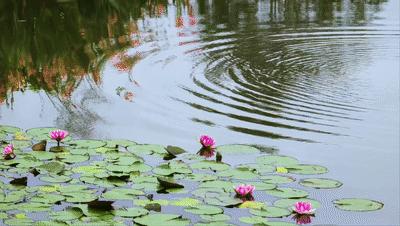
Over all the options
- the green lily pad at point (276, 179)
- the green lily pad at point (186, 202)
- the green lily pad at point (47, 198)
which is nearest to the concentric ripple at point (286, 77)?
the green lily pad at point (276, 179)

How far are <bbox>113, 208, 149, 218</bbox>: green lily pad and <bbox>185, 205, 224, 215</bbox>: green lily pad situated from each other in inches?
7.5

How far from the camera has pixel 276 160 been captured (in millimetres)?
4086

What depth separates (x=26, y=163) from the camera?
4043 millimetres

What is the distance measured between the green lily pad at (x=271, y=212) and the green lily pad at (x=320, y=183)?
0.39m

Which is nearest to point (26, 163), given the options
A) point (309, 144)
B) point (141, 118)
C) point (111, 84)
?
point (141, 118)

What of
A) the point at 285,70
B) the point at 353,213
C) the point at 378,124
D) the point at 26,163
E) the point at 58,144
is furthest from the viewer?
the point at 285,70

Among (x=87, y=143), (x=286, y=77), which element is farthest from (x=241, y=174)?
(x=286, y=77)

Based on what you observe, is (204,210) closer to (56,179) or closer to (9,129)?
(56,179)

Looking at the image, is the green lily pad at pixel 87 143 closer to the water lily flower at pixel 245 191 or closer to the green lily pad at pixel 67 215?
the green lily pad at pixel 67 215

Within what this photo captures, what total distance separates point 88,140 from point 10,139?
1.47 feet

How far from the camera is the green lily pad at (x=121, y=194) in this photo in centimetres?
355

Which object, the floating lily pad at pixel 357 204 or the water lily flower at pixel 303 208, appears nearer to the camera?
the water lily flower at pixel 303 208

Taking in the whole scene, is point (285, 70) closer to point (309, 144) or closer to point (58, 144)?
point (309, 144)

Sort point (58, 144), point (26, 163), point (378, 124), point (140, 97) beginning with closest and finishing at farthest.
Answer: point (26, 163) → point (58, 144) → point (378, 124) → point (140, 97)
